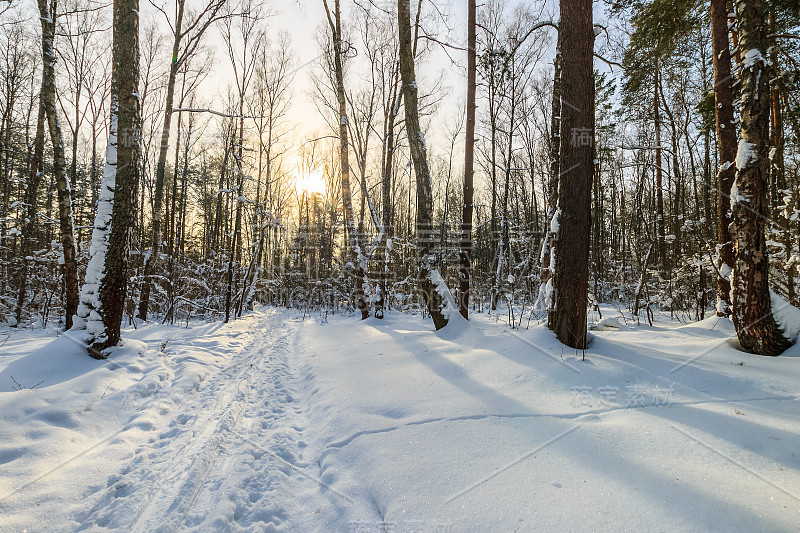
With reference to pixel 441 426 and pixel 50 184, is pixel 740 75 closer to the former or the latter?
pixel 441 426

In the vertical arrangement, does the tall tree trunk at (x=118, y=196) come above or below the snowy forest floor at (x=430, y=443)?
A: above

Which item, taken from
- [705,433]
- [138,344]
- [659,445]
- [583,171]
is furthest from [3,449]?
[583,171]

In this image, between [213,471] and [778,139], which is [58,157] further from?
[778,139]

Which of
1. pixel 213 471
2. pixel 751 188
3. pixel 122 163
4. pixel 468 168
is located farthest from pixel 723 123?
pixel 122 163

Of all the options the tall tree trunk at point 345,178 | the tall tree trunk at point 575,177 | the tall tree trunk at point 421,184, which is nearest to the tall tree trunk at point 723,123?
the tall tree trunk at point 575,177

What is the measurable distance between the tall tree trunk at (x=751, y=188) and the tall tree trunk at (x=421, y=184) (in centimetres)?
401

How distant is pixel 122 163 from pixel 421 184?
497 centimetres

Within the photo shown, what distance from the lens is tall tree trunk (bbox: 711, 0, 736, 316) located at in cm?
538

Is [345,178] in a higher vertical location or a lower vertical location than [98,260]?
higher

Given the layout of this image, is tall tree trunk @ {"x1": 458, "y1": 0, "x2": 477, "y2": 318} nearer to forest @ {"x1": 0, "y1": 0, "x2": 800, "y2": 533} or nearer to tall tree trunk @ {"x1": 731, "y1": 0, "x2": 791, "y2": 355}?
forest @ {"x1": 0, "y1": 0, "x2": 800, "y2": 533}

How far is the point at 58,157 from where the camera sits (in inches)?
261

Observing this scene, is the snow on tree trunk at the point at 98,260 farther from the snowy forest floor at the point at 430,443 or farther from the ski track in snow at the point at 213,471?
the ski track in snow at the point at 213,471

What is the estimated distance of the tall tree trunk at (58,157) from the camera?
6559 mm

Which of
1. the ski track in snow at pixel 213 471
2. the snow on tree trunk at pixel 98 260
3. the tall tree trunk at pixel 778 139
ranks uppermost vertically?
the tall tree trunk at pixel 778 139
